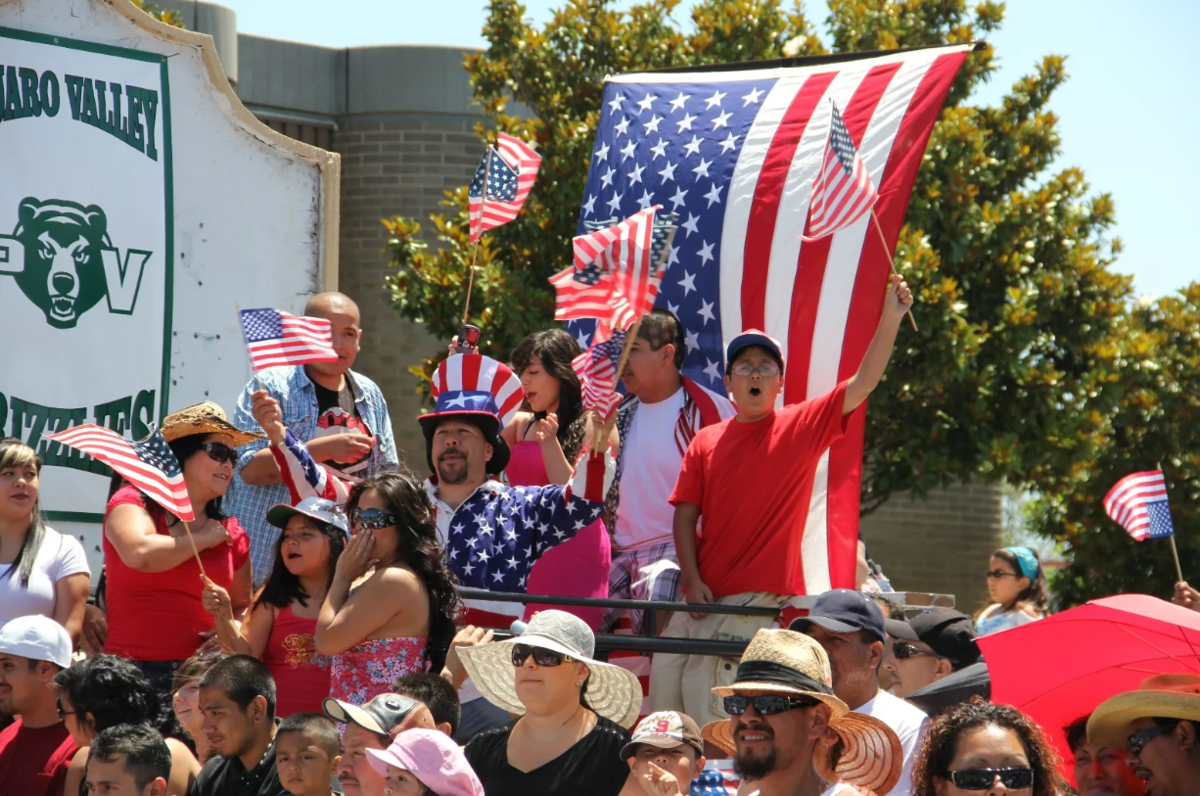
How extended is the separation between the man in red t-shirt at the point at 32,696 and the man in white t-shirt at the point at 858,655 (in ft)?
9.30

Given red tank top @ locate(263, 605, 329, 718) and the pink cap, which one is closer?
the pink cap

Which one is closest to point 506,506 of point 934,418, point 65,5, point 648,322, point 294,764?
point 648,322

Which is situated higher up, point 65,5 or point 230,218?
point 65,5

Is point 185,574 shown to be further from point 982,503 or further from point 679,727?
point 982,503

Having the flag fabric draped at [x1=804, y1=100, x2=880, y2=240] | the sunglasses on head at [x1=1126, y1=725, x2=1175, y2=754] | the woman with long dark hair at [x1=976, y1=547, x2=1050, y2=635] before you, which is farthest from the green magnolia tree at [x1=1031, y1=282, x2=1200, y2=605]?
the sunglasses on head at [x1=1126, y1=725, x2=1175, y2=754]

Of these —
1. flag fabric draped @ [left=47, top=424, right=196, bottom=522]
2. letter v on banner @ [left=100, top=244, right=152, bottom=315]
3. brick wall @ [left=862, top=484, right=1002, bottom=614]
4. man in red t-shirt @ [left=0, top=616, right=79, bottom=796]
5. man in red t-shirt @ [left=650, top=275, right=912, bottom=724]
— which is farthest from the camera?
brick wall @ [left=862, top=484, right=1002, bottom=614]

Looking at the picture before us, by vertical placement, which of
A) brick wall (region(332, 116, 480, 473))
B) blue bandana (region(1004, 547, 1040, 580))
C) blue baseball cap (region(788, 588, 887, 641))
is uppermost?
brick wall (region(332, 116, 480, 473))

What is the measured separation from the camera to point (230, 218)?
872 centimetres

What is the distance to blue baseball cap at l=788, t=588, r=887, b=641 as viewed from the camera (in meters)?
5.25

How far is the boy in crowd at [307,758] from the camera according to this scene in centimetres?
534

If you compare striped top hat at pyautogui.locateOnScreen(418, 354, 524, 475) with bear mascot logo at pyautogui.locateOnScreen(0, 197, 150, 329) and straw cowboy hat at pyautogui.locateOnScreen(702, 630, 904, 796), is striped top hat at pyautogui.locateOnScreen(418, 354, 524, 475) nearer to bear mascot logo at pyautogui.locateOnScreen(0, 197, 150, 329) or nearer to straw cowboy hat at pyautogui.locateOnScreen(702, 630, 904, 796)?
bear mascot logo at pyautogui.locateOnScreen(0, 197, 150, 329)

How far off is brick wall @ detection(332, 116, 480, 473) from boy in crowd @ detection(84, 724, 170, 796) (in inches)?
464

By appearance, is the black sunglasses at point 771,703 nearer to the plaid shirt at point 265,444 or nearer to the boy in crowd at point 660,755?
the boy in crowd at point 660,755

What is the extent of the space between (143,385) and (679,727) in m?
4.27
